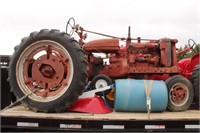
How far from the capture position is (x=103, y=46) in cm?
520

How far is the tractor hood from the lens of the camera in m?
5.19

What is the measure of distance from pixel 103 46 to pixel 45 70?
1246mm

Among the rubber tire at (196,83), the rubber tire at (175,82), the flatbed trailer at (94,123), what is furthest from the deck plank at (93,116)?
the rubber tire at (196,83)

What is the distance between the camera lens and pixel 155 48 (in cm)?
546

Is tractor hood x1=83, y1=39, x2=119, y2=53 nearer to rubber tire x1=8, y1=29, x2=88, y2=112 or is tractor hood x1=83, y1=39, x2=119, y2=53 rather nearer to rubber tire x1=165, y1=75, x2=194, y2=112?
rubber tire x1=8, y1=29, x2=88, y2=112

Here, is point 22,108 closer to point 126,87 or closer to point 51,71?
point 51,71

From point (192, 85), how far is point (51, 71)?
2336mm

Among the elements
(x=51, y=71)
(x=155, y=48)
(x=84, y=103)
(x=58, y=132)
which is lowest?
(x=58, y=132)

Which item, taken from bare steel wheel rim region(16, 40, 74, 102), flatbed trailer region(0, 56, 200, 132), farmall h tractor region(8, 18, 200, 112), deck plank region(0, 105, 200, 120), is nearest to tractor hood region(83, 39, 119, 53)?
farmall h tractor region(8, 18, 200, 112)

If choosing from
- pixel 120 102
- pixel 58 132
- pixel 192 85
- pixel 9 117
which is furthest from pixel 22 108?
pixel 192 85

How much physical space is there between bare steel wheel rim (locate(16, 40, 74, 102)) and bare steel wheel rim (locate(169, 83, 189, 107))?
169cm

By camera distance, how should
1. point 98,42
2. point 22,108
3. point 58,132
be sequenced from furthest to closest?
point 98,42 → point 22,108 → point 58,132

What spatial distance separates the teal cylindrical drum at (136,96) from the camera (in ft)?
14.1

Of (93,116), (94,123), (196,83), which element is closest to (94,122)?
(94,123)
